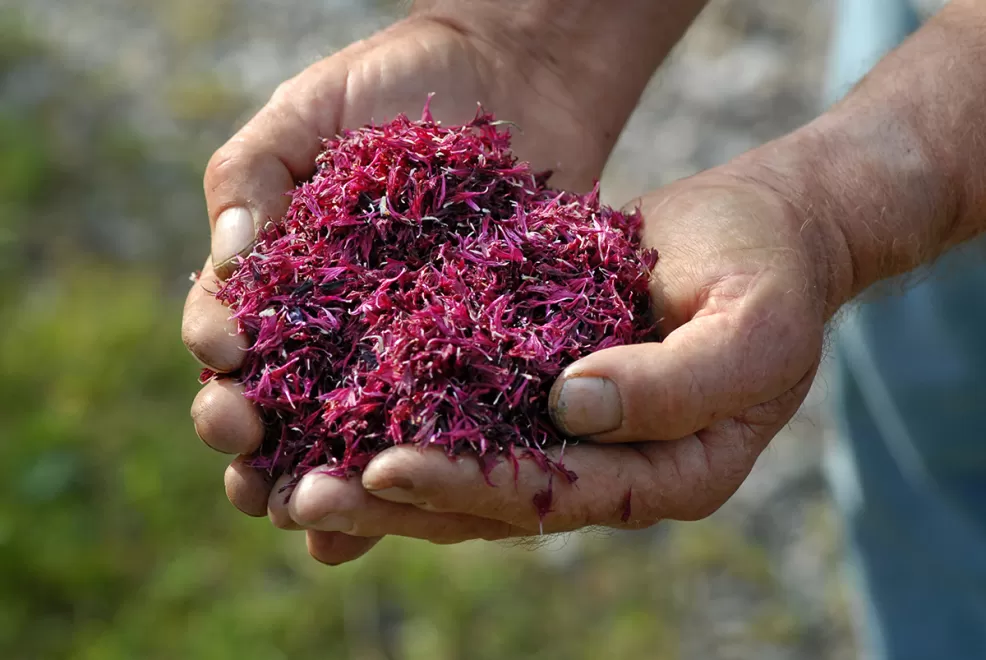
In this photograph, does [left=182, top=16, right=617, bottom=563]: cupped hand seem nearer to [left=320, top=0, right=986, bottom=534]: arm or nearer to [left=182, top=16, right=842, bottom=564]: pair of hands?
[left=182, top=16, right=842, bottom=564]: pair of hands

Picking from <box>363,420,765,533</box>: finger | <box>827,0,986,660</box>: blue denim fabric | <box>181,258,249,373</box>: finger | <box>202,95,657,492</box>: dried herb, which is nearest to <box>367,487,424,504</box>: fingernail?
<box>363,420,765,533</box>: finger

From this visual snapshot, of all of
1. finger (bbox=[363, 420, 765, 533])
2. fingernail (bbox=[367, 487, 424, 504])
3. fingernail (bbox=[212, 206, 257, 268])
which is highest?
fingernail (bbox=[212, 206, 257, 268])

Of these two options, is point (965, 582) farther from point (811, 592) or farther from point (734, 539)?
point (734, 539)

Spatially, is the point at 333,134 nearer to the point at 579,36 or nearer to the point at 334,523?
the point at 579,36

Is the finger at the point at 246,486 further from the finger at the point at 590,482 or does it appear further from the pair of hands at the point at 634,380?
the finger at the point at 590,482

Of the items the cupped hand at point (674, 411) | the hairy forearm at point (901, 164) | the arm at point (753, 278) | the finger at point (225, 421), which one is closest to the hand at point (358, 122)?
the finger at point (225, 421)

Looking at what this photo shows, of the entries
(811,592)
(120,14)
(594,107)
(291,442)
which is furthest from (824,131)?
(120,14)
